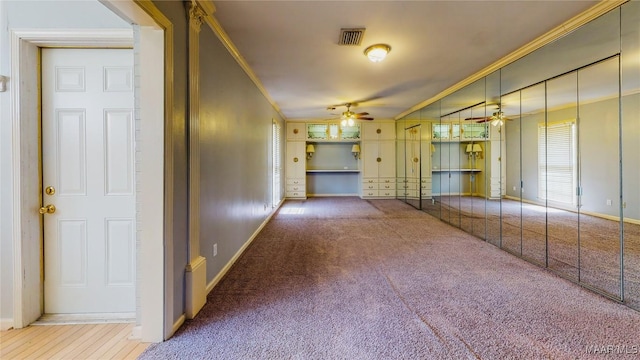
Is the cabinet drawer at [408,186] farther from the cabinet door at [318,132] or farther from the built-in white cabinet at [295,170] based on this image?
the built-in white cabinet at [295,170]

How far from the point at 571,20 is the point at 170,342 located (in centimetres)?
459

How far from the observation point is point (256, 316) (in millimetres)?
2031

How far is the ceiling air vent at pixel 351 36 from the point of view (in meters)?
2.76

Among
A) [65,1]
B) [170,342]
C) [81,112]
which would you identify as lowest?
[170,342]

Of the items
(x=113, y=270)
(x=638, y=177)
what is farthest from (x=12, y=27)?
(x=638, y=177)

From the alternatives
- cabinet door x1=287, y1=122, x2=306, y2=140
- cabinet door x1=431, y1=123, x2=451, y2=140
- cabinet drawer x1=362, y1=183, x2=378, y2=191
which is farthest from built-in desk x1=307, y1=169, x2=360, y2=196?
cabinet door x1=431, y1=123, x2=451, y2=140

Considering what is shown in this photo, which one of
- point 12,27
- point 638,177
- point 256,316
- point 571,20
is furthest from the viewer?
point 571,20

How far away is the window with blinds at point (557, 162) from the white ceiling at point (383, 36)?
1.13 metres

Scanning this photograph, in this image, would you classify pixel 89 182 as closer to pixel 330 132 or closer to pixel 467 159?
pixel 467 159

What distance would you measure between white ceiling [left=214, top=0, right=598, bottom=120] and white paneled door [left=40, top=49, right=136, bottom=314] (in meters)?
1.24

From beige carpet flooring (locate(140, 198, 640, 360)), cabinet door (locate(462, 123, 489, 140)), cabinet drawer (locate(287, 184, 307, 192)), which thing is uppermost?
cabinet door (locate(462, 123, 489, 140))

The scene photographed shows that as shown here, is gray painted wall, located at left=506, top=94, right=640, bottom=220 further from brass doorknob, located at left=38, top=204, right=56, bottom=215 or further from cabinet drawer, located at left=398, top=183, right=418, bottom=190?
brass doorknob, located at left=38, top=204, right=56, bottom=215

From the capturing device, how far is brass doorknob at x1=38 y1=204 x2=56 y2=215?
6.56 ft

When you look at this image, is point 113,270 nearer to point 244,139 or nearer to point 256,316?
point 256,316
